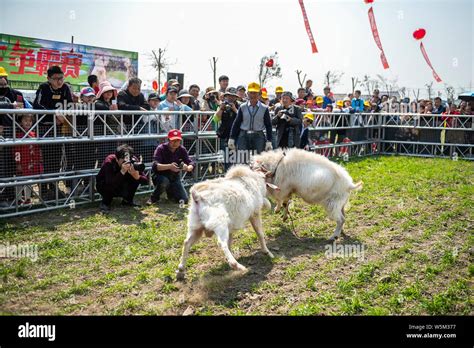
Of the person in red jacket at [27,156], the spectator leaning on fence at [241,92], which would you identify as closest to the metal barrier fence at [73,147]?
the person in red jacket at [27,156]

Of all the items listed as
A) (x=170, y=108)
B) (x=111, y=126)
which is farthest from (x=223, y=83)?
(x=111, y=126)

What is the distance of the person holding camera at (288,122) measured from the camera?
907 cm

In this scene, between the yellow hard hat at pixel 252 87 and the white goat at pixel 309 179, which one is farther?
the yellow hard hat at pixel 252 87

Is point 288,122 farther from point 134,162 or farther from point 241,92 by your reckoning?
point 134,162

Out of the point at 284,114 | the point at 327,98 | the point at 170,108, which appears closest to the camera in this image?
the point at 284,114

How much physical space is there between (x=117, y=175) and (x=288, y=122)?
3729mm

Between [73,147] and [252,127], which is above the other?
[252,127]

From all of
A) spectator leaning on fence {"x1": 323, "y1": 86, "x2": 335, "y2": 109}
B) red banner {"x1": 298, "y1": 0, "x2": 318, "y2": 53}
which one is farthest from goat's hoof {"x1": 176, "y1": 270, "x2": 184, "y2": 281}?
red banner {"x1": 298, "y1": 0, "x2": 318, "y2": 53}

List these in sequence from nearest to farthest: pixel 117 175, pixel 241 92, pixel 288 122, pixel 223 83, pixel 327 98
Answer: pixel 117 175, pixel 288 122, pixel 241 92, pixel 223 83, pixel 327 98

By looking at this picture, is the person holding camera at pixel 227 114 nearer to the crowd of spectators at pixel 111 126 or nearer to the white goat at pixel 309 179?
the crowd of spectators at pixel 111 126

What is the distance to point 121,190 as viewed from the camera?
796 cm

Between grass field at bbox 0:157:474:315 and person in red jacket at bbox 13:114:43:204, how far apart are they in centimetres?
76

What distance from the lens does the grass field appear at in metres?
4.26
